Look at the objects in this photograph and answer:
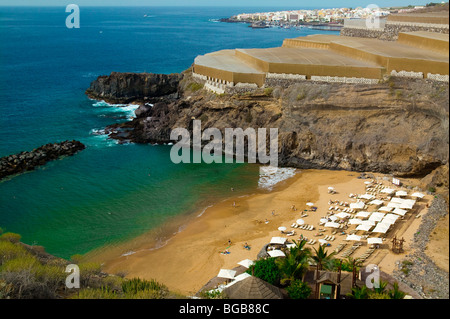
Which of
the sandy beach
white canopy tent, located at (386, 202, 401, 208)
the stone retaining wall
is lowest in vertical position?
the sandy beach

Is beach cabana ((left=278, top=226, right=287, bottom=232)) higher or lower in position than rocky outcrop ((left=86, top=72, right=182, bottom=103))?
lower

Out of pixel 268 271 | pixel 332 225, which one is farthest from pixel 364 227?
pixel 268 271

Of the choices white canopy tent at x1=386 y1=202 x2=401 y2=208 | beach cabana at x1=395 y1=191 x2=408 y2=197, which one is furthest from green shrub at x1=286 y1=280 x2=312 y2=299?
beach cabana at x1=395 y1=191 x2=408 y2=197

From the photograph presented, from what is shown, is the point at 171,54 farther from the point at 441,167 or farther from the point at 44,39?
the point at 441,167

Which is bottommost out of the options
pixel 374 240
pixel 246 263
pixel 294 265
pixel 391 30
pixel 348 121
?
pixel 246 263

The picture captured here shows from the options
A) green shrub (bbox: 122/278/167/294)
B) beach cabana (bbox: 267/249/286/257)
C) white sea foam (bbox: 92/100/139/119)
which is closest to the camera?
green shrub (bbox: 122/278/167/294)

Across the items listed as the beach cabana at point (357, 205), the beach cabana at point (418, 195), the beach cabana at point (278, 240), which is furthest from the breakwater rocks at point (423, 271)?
the beach cabana at point (278, 240)

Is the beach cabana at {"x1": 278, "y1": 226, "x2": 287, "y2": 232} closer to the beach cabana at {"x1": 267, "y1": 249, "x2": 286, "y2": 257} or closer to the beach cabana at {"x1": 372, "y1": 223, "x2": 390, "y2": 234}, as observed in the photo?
the beach cabana at {"x1": 267, "y1": 249, "x2": 286, "y2": 257}

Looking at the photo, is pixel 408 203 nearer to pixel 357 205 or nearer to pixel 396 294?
pixel 357 205

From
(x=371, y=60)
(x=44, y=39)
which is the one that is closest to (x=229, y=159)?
(x=371, y=60)
